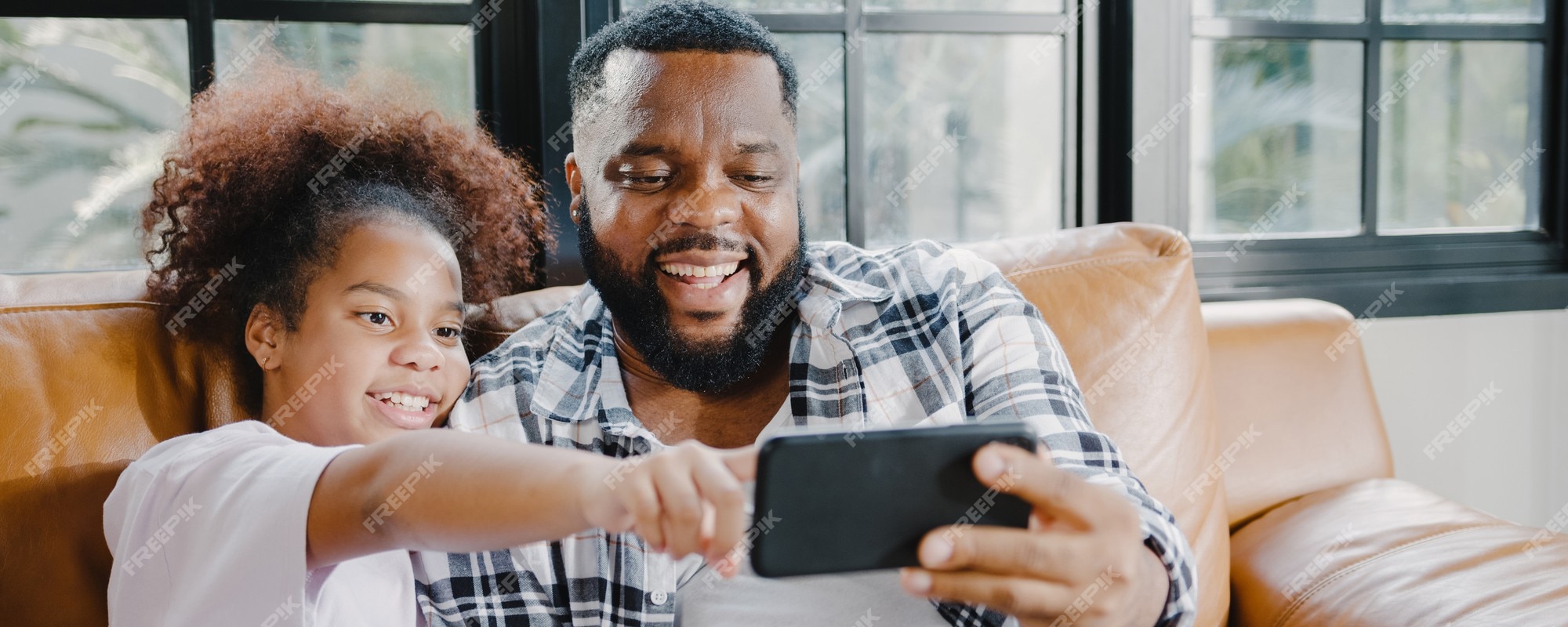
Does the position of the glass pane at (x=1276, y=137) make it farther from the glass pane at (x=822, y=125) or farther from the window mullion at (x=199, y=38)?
the window mullion at (x=199, y=38)

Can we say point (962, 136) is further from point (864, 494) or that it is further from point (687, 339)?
point (864, 494)

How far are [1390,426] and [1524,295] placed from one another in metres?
0.40

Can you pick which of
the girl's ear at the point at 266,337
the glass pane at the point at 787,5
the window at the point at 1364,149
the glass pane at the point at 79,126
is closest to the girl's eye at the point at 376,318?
the girl's ear at the point at 266,337

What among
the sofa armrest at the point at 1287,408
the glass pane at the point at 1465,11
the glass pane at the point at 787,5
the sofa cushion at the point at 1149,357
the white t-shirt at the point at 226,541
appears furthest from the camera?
the glass pane at the point at 1465,11

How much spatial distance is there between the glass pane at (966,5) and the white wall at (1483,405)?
0.94m

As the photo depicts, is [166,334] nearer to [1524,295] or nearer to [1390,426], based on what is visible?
[1390,426]

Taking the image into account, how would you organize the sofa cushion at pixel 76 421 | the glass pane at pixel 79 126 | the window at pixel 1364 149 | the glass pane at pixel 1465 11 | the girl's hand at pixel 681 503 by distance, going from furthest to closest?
1. the glass pane at pixel 1465 11
2. the window at pixel 1364 149
3. the glass pane at pixel 79 126
4. the sofa cushion at pixel 76 421
5. the girl's hand at pixel 681 503

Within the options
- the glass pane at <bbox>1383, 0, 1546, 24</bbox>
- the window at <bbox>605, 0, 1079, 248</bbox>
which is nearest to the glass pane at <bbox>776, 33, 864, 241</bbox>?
the window at <bbox>605, 0, 1079, 248</bbox>

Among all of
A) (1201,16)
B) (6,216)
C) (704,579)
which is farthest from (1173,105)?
(6,216)

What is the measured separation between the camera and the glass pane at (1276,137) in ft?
6.51

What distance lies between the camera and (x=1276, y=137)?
2.03 m

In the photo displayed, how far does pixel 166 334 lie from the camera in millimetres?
1150

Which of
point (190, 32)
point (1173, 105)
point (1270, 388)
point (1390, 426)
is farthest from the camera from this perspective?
point (1390, 426)

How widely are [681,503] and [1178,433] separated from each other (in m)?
0.97
